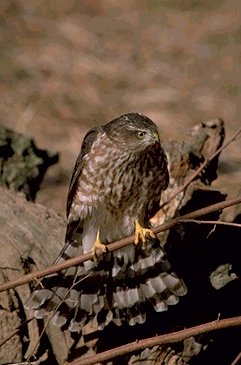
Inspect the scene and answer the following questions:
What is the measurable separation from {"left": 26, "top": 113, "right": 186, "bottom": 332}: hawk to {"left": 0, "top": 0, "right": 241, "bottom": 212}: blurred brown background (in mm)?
3006

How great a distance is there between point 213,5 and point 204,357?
Result: 777cm

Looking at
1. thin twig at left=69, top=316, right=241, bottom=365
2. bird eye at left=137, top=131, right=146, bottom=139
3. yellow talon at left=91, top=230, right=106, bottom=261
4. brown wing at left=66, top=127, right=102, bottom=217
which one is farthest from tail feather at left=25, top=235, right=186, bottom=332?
thin twig at left=69, top=316, right=241, bottom=365

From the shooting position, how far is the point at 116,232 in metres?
6.62

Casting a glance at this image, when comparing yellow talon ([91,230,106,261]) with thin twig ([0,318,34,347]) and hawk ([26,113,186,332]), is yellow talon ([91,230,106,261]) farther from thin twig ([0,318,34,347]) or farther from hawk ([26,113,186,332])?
thin twig ([0,318,34,347])

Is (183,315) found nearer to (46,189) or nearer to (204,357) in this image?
(204,357)

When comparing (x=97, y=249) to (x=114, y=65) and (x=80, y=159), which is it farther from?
(x=114, y=65)

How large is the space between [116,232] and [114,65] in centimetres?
599

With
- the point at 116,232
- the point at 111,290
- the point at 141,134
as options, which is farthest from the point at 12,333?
the point at 141,134

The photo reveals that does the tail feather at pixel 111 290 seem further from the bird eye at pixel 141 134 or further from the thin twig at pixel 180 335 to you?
the thin twig at pixel 180 335

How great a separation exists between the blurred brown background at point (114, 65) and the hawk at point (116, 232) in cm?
301

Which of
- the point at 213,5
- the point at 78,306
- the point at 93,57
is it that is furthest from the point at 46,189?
the point at 213,5

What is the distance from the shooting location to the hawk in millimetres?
6078

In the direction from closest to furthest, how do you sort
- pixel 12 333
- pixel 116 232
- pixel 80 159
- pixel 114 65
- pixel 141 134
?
pixel 12 333 → pixel 141 134 → pixel 80 159 → pixel 116 232 → pixel 114 65

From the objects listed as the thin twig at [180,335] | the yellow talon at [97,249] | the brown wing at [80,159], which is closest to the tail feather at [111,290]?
the yellow talon at [97,249]
